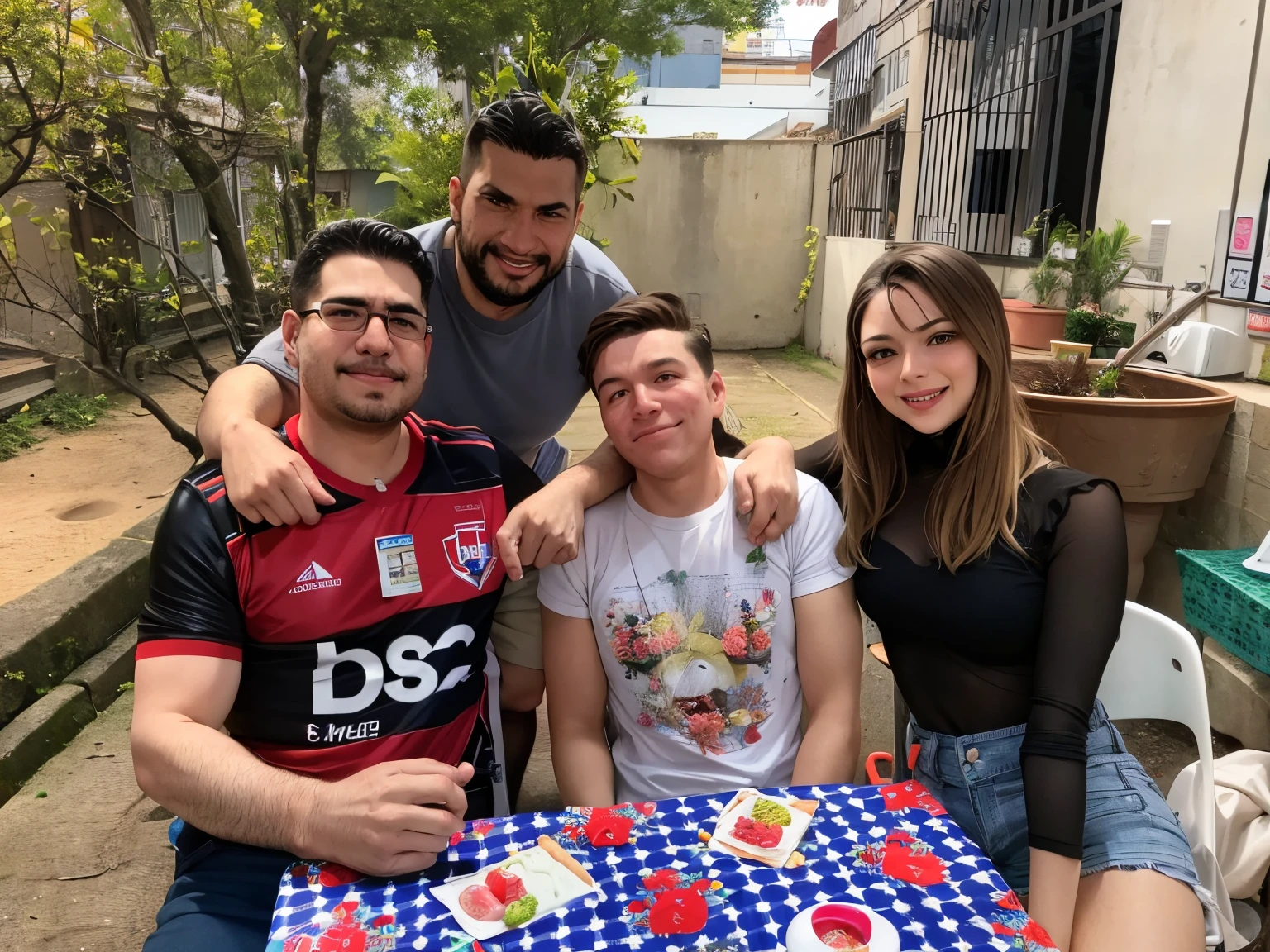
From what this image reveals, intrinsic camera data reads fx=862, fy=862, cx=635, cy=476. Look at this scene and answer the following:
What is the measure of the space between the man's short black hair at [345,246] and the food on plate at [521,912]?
48.0 inches

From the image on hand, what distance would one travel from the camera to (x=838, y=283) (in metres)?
10.0

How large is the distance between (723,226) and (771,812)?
10525 millimetres

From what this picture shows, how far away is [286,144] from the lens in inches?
234

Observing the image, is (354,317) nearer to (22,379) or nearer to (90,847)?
(90,847)

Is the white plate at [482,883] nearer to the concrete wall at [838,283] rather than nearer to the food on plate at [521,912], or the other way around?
the food on plate at [521,912]

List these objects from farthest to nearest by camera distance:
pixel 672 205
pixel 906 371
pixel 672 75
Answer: pixel 672 75 → pixel 672 205 → pixel 906 371

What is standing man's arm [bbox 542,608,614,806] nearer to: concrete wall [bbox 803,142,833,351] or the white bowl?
the white bowl

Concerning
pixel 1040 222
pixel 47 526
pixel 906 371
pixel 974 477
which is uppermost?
pixel 1040 222

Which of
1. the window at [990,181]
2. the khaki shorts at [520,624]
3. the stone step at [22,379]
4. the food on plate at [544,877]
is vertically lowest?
the stone step at [22,379]

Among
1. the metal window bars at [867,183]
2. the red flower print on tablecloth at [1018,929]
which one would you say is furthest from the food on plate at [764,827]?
the metal window bars at [867,183]

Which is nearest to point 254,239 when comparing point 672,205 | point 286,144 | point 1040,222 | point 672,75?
point 286,144

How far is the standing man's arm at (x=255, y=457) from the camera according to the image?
62.7 inches

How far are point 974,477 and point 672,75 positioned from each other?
3343 cm

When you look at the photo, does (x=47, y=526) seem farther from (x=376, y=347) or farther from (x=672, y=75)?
(x=672, y=75)
